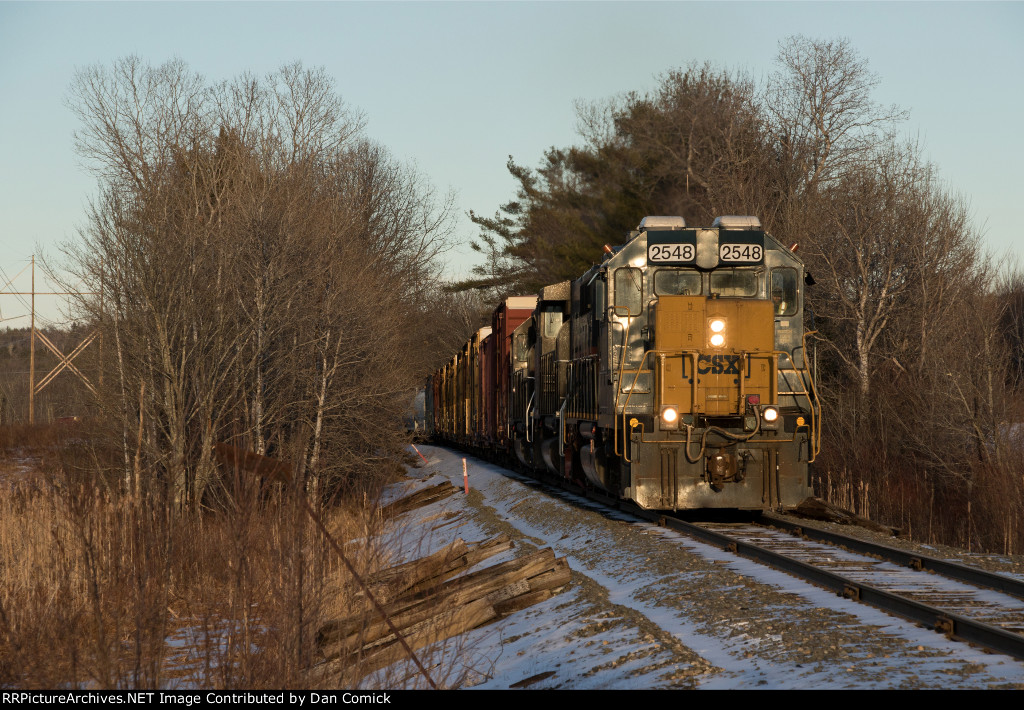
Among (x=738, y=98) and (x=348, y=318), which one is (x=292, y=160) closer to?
(x=348, y=318)

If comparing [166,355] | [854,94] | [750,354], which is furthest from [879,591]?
[854,94]

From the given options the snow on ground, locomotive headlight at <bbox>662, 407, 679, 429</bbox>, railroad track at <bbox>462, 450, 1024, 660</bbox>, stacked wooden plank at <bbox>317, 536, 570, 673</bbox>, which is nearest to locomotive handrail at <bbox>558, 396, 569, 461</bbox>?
railroad track at <bbox>462, 450, 1024, 660</bbox>

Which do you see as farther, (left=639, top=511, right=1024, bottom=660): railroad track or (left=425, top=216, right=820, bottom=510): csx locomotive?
(left=425, top=216, right=820, bottom=510): csx locomotive

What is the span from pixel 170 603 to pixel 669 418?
6.16 metres

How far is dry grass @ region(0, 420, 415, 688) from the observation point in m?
6.57

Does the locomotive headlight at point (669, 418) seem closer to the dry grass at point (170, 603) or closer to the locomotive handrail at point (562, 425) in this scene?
the locomotive handrail at point (562, 425)

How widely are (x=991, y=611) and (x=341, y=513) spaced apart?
12.4 meters

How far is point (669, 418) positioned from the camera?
38.5ft

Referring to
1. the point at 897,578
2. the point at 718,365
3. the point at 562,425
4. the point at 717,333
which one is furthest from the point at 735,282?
the point at 897,578

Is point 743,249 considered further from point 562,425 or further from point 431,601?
point 431,601

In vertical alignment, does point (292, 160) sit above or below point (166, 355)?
above

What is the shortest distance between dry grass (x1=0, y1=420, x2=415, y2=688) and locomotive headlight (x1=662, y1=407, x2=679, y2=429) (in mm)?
3927

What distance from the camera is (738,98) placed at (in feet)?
A: 126

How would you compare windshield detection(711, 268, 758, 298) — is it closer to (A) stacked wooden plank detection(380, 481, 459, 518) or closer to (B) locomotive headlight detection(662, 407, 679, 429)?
(B) locomotive headlight detection(662, 407, 679, 429)
